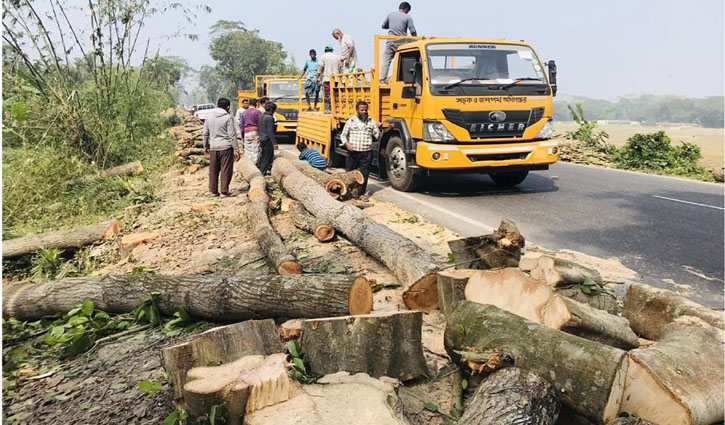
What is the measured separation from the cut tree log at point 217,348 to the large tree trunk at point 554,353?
3.66 ft

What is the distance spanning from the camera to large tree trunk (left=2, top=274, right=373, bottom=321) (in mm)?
3688

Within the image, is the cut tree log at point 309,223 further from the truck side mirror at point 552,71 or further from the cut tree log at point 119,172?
the cut tree log at point 119,172

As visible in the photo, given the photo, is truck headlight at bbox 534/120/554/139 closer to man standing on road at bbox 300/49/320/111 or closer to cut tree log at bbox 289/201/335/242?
cut tree log at bbox 289/201/335/242

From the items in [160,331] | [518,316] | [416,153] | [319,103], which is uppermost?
[319,103]

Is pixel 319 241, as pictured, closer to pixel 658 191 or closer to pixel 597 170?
pixel 658 191

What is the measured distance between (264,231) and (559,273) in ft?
11.3

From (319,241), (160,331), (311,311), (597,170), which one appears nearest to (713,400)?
(311,311)

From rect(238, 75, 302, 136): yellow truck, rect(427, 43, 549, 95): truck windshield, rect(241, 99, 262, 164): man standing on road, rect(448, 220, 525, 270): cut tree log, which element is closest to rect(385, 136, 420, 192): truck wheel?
rect(427, 43, 549, 95): truck windshield

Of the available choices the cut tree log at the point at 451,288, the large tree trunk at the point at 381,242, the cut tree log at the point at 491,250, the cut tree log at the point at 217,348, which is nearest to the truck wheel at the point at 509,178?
the large tree trunk at the point at 381,242

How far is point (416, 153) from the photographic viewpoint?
8.76 m

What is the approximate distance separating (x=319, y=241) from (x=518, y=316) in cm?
360

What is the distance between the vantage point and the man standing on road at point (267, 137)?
33.6ft

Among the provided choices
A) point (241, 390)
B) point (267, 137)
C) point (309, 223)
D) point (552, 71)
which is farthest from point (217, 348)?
point (552, 71)

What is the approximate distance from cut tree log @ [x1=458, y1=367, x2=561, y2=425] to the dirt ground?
35cm
